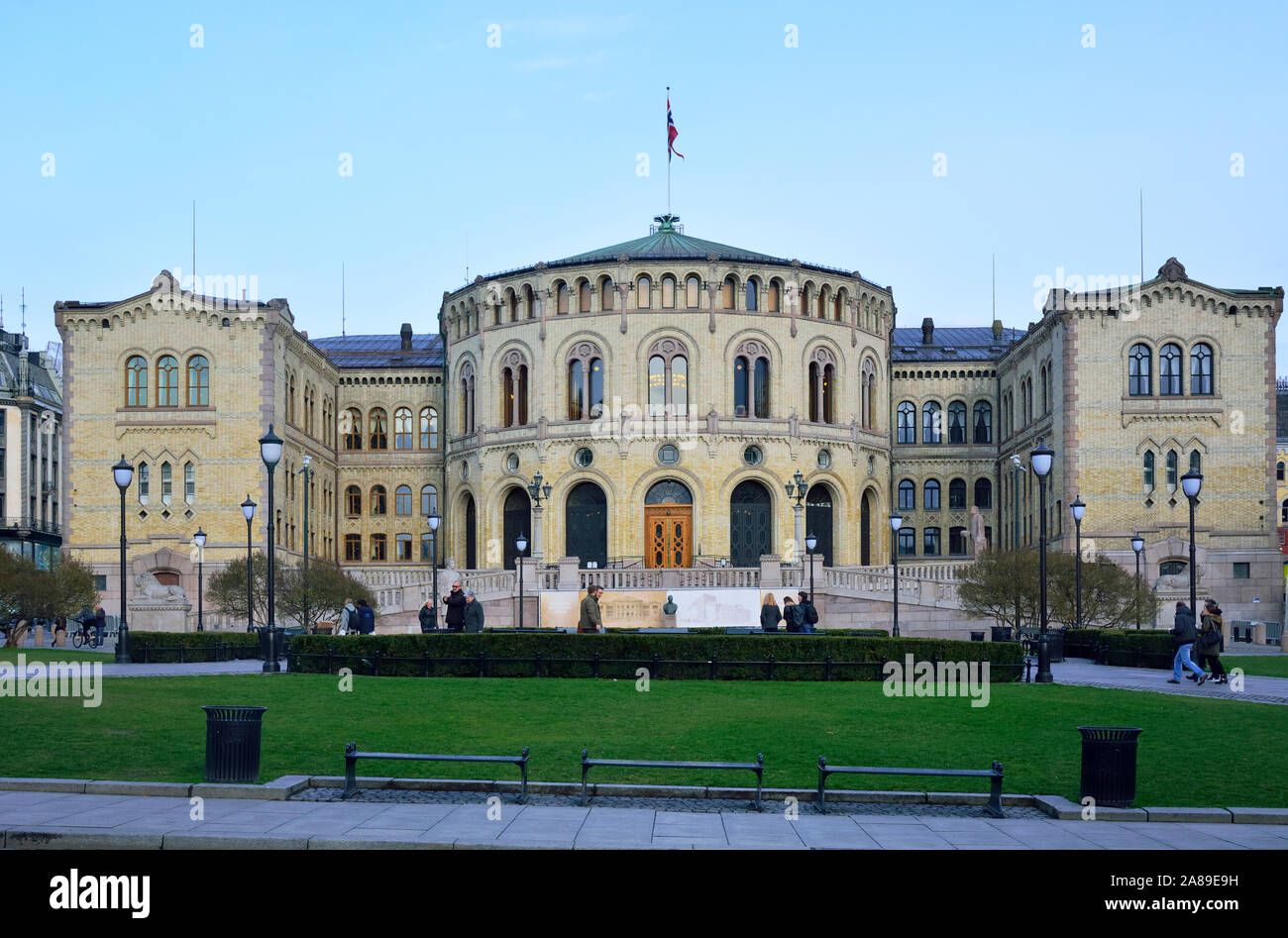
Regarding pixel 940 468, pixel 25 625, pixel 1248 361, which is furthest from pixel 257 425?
pixel 1248 361

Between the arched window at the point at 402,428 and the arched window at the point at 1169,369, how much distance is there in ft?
112

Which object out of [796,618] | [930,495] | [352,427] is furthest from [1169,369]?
[352,427]

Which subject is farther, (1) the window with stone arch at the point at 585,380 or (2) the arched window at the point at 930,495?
(2) the arched window at the point at 930,495

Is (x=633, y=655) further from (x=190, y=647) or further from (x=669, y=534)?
(x=669, y=534)

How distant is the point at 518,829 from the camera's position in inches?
502

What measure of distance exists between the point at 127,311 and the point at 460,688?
39.3 metres

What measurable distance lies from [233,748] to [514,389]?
4808 cm

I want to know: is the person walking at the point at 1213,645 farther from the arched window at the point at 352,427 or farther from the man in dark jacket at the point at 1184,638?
the arched window at the point at 352,427

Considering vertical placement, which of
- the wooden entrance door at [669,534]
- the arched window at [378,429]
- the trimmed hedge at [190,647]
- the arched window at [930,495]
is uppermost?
the arched window at [378,429]

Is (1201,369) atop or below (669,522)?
atop

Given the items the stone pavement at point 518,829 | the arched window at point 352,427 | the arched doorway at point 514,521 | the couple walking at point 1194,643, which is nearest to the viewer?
the stone pavement at point 518,829

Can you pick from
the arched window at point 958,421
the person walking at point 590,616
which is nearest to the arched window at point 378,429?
the arched window at point 958,421

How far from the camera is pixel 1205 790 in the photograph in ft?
49.1

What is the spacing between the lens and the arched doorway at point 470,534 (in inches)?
2525
